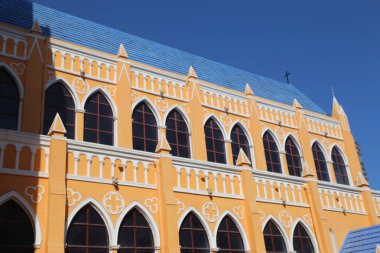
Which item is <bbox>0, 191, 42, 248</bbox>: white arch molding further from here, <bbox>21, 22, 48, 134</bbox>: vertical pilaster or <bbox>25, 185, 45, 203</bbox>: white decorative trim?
<bbox>21, 22, 48, 134</bbox>: vertical pilaster

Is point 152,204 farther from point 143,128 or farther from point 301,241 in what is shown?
point 301,241

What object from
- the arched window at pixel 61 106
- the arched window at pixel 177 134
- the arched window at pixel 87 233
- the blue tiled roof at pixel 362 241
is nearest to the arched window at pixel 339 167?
the blue tiled roof at pixel 362 241

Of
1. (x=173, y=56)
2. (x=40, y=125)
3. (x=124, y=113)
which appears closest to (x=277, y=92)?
(x=173, y=56)

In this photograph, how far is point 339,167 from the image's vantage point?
25297 mm

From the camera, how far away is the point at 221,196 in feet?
53.3

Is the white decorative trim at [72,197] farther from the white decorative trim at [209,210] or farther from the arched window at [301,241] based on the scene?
the arched window at [301,241]

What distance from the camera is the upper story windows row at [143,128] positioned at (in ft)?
53.0

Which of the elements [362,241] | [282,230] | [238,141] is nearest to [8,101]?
[238,141]

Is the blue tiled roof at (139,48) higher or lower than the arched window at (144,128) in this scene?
higher

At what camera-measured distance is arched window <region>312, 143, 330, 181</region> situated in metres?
24.1

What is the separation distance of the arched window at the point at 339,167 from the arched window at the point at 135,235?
45.4 ft

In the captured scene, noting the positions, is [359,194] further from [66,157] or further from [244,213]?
[66,157]

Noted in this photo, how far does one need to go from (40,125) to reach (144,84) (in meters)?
5.19

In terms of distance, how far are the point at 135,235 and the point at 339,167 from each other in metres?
14.9
